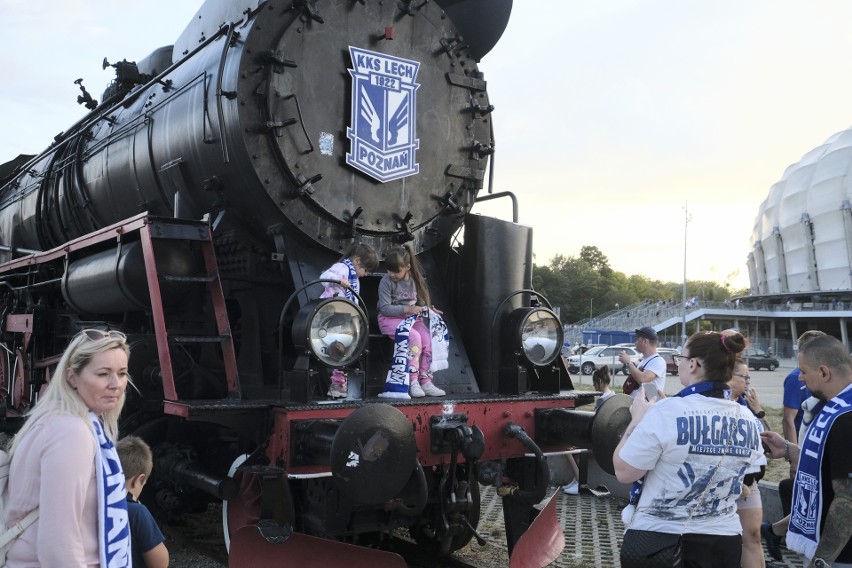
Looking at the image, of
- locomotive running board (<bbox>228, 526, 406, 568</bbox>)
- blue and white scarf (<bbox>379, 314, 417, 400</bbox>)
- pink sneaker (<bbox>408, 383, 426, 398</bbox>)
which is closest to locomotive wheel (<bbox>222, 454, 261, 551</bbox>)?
locomotive running board (<bbox>228, 526, 406, 568</bbox>)

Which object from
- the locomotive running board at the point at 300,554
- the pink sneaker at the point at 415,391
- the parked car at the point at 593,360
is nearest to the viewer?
the locomotive running board at the point at 300,554

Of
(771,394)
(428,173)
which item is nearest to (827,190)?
(771,394)

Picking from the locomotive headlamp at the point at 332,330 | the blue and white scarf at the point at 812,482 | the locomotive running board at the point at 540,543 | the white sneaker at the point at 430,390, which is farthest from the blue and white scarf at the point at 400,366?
the blue and white scarf at the point at 812,482

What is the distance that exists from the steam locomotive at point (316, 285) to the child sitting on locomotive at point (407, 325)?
202mm

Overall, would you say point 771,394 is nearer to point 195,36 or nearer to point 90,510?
point 195,36

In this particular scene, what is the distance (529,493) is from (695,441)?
1444 mm

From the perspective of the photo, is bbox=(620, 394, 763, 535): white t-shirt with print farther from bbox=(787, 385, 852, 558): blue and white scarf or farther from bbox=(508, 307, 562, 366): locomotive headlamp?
bbox=(508, 307, 562, 366): locomotive headlamp

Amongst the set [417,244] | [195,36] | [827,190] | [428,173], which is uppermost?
[827,190]

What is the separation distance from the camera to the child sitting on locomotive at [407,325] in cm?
420

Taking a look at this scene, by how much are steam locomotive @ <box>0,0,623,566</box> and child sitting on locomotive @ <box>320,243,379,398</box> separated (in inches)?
3.4

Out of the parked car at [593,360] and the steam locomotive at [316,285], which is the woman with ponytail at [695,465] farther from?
the parked car at [593,360]

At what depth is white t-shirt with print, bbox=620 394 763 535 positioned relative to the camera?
9.14 ft

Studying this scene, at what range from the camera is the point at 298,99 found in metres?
4.45

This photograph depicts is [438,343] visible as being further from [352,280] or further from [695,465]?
[695,465]
